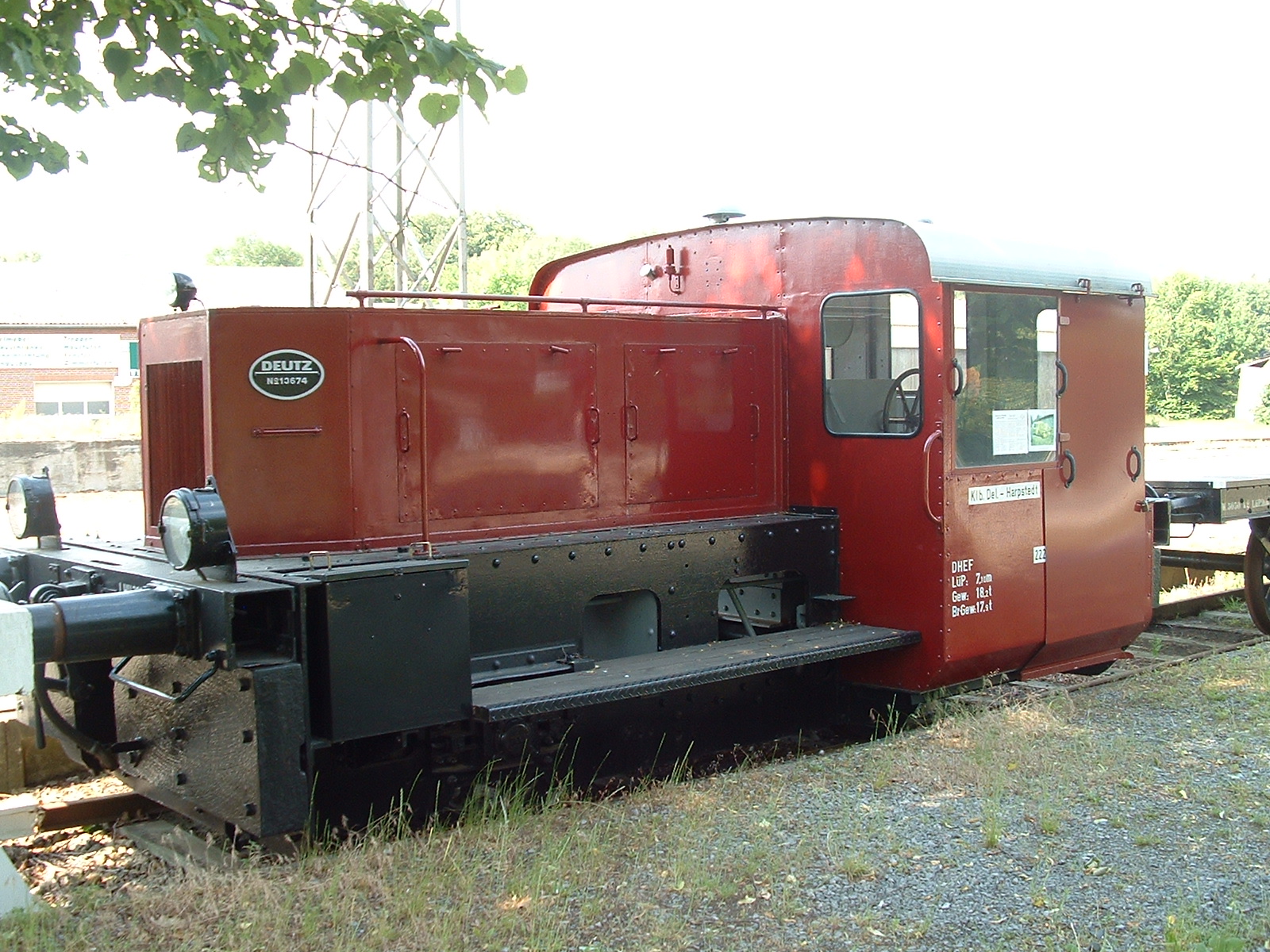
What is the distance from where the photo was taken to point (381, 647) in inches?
175

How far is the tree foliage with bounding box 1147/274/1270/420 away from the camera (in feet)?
128

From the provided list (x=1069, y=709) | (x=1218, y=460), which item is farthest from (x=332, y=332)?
(x=1218, y=460)

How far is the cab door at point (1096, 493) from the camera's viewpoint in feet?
22.5

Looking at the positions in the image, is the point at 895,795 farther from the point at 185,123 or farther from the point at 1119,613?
the point at 185,123

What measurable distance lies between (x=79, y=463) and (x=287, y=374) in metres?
15.6

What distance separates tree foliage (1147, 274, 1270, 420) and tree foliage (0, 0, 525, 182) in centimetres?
3762

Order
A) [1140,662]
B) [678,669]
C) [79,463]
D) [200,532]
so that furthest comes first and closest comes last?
[79,463] < [1140,662] < [678,669] < [200,532]

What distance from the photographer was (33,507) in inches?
213

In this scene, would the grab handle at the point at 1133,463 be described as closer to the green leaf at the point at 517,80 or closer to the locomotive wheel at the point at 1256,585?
the locomotive wheel at the point at 1256,585

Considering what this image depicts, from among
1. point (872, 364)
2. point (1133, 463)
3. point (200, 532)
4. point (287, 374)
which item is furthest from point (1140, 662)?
point (200, 532)

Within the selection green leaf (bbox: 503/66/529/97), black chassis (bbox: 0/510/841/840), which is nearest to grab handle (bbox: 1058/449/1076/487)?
black chassis (bbox: 0/510/841/840)

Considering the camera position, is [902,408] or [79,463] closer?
[902,408]

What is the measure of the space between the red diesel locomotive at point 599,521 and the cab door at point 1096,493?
0.03m

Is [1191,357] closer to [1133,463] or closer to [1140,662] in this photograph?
[1140,662]
